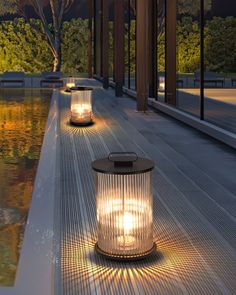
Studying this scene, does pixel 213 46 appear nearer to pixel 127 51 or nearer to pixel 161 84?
pixel 127 51

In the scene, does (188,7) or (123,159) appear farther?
(188,7)

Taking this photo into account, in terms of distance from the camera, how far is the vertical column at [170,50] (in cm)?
1178

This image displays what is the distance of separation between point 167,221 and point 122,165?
925 mm

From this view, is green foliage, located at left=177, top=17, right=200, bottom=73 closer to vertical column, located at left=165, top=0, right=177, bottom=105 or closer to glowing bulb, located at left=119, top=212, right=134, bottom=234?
vertical column, located at left=165, top=0, right=177, bottom=105

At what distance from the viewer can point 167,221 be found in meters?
4.14

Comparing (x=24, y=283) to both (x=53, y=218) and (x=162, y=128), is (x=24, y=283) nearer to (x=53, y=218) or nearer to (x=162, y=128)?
(x=53, y=218)

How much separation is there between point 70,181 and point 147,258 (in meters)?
2.11

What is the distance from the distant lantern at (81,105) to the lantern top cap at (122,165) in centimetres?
570

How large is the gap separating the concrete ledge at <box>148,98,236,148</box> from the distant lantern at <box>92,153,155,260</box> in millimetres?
3958

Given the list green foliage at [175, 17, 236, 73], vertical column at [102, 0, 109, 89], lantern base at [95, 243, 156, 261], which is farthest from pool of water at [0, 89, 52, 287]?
green foliage at [175, 17, 236, 73]

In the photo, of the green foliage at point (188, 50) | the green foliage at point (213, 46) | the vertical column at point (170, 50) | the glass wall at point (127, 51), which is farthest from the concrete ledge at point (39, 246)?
the green foliage at point (213, 46)

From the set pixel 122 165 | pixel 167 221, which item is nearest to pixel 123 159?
pixel 122 165

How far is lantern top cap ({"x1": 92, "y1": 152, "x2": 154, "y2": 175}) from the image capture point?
3.26m

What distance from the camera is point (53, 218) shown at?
13.9 feet
